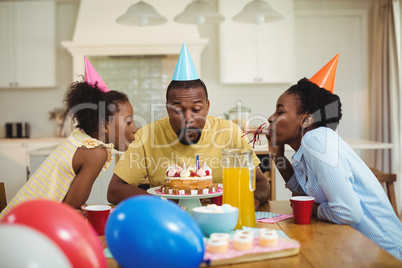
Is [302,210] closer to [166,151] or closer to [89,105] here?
[166,151]

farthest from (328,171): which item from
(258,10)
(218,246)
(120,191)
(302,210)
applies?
(258,10)

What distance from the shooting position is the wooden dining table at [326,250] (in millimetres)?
936

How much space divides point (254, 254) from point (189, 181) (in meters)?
0.60

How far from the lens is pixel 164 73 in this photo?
16.5 ft

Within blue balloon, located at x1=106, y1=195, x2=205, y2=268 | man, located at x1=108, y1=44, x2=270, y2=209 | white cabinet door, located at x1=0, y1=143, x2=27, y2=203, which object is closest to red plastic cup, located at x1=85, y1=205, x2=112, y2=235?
blue balloon, located at x1=106, y1=195, x2=205, y2=268

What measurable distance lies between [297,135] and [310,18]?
382 cm

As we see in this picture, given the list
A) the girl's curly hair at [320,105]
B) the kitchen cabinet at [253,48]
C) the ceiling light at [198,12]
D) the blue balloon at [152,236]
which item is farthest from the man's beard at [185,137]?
the kitchen cabinet at [253,48]

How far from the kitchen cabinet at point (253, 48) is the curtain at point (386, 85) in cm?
99

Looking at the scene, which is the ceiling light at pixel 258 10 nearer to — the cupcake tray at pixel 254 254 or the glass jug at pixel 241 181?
the glass jug at pixel 241 181

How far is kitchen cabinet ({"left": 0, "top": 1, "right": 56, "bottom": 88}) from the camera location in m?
4.83

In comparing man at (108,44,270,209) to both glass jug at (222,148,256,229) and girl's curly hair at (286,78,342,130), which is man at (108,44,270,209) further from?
glass jug at (222,148,256,229)

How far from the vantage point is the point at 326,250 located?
3.40ft

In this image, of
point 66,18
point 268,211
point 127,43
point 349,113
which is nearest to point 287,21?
point 349,113

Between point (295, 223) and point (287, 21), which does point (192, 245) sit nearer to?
point (295, 223)
